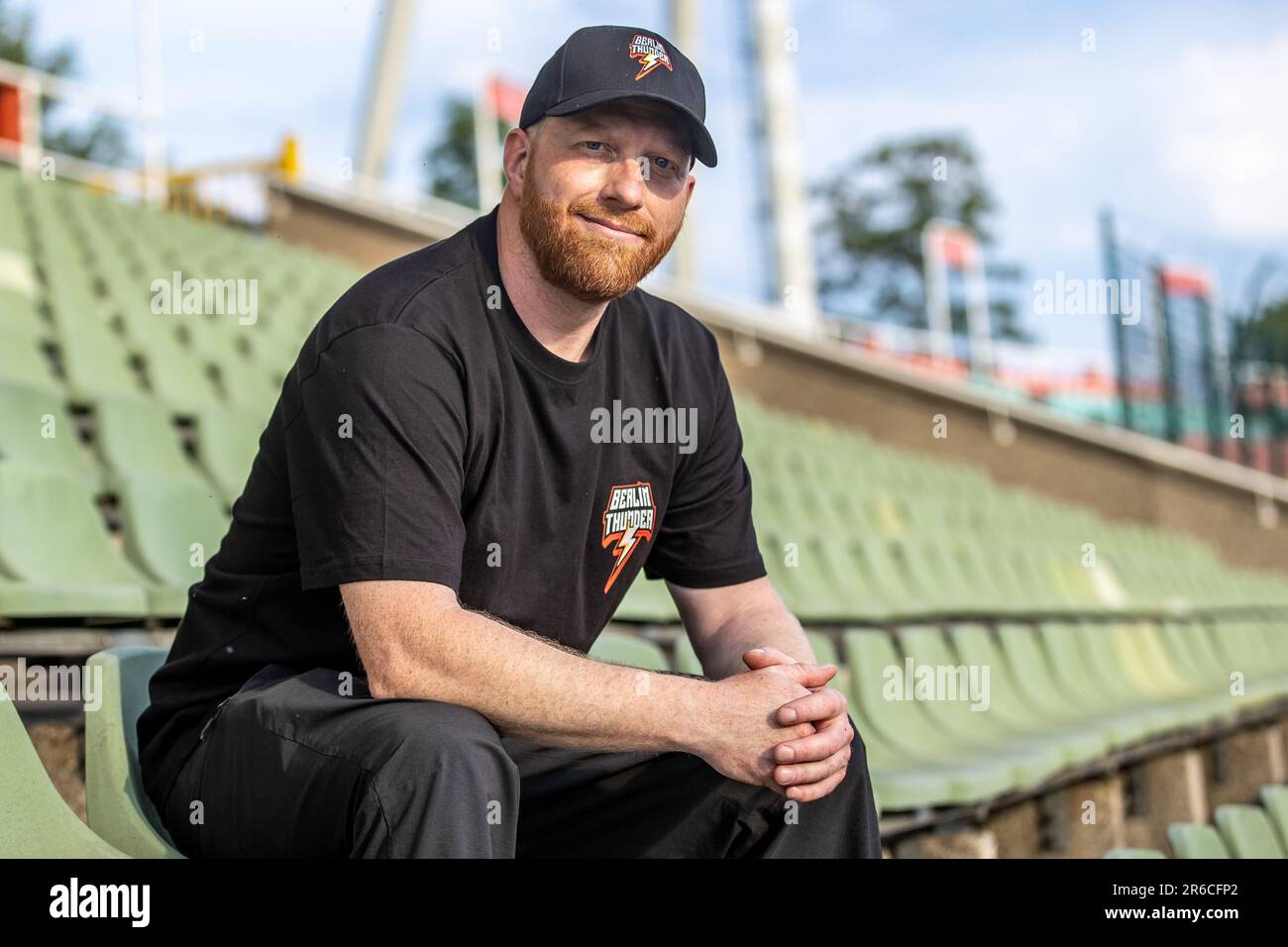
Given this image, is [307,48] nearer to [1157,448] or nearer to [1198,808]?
[1198,808]

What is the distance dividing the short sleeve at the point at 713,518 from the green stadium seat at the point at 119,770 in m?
0.57

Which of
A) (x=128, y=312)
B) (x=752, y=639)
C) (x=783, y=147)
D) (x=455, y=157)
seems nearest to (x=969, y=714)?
(x=752, y=639)

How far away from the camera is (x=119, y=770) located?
133 centimetres

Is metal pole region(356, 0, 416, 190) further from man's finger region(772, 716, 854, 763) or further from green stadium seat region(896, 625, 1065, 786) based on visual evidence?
man's finger region(772, 716, 854, 763)

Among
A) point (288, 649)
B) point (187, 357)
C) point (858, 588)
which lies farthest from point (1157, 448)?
point (288, 649)

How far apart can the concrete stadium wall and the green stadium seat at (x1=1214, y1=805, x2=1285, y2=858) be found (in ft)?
20.0

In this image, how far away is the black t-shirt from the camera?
3.86ft

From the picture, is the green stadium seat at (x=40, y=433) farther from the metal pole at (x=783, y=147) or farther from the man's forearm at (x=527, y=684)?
the metal pole at (x=783, y=147)

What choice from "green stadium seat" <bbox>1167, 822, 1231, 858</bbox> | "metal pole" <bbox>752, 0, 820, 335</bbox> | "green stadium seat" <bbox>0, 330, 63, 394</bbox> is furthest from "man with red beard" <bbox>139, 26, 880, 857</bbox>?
"metal pole" <bbox>752, 0, 820, 335</bbox>
